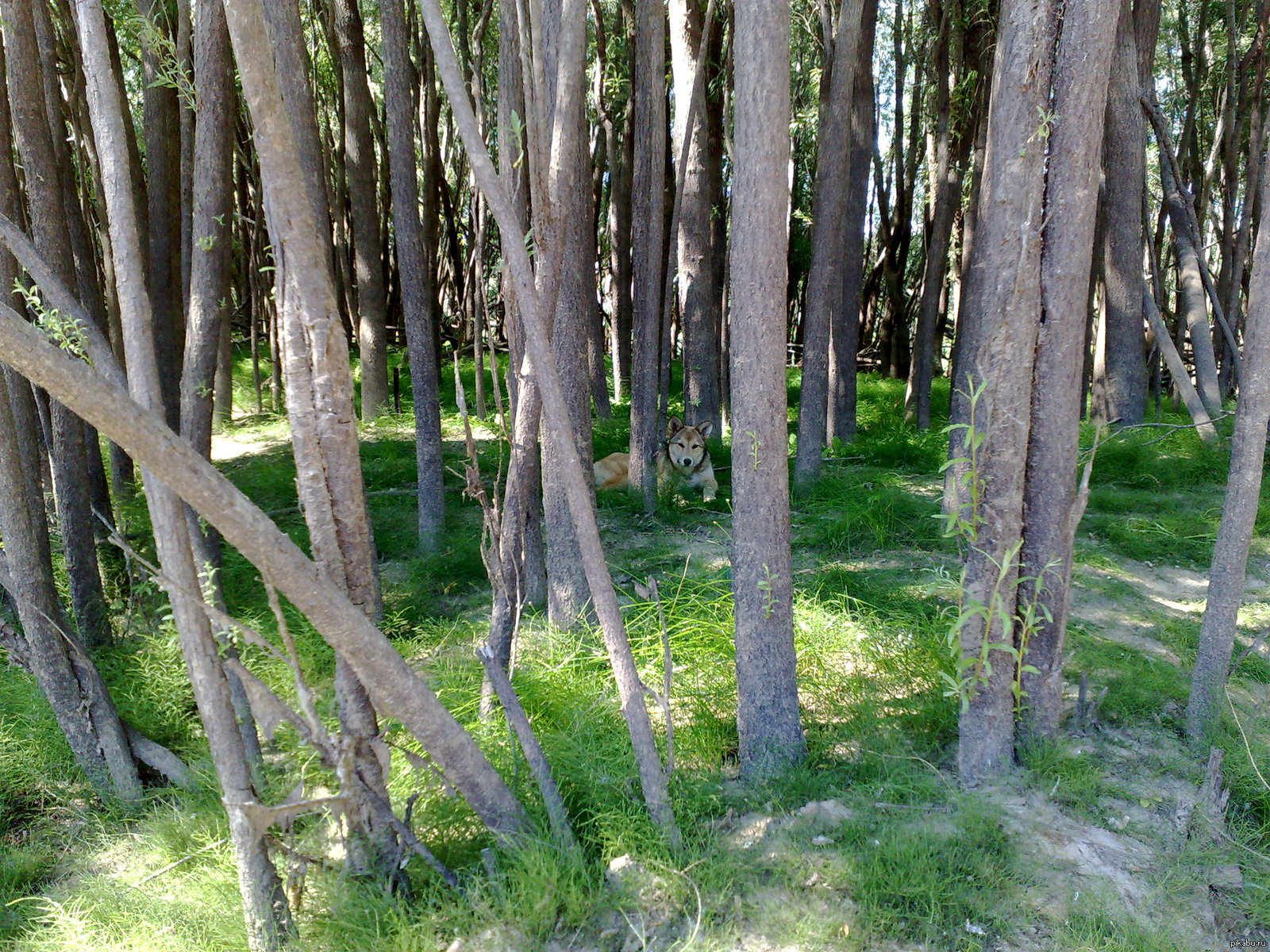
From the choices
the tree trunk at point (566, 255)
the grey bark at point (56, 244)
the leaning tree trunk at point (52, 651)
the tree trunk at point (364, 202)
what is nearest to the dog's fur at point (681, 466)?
the tree trunk at point (566, 255)

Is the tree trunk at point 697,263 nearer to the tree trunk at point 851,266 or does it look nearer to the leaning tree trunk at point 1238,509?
the tree trunk at point 851,266

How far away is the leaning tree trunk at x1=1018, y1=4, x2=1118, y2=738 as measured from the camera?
9.05 feet

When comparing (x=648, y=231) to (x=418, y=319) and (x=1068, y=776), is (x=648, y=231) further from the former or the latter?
(x=1068, y=776)

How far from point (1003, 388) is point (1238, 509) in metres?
1.25

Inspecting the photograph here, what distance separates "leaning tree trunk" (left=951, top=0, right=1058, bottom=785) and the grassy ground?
0.31 meters

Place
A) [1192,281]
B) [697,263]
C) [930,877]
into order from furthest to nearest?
1. [1192,281]
2. [697,263]
3. [930,877]

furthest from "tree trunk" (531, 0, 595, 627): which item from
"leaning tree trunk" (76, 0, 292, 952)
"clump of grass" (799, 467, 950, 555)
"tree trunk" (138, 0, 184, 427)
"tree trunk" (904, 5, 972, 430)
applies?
"tree trunk" (904, 5, 972, 430)

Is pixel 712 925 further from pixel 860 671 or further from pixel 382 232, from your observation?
pixel 382 232

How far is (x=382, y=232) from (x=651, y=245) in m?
13.3

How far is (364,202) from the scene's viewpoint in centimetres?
1004

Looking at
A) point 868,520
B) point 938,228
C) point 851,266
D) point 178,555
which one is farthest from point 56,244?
point 938,228

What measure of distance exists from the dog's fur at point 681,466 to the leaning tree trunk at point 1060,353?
4774 millimetres

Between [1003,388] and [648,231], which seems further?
[648,231]

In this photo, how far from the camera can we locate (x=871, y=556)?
5.86 metres
